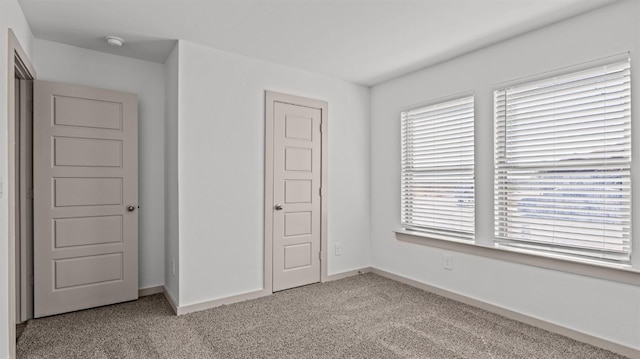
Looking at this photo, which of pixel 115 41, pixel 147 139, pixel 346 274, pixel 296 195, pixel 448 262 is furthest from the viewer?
pixel 346 274

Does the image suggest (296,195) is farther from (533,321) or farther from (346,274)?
(533,321)

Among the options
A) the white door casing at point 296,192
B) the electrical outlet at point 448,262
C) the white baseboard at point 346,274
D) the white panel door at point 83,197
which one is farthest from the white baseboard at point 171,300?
the electrical outlet at point 448,262

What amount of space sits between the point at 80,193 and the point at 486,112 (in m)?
3.84

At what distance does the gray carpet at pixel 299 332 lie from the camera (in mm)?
2318

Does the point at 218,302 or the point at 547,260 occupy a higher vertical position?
the point at 547,260

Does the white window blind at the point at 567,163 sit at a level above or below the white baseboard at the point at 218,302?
above

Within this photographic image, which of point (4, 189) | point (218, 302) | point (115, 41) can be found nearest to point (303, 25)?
point (115, 41)

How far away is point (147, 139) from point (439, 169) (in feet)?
10.2

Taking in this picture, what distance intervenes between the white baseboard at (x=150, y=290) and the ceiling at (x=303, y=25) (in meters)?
2.40

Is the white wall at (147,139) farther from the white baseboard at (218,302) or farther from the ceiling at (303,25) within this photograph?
the white baseboard at (218,302)

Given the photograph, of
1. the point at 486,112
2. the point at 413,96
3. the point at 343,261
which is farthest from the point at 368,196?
the point at 486,112

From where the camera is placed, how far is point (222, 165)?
3223 mm

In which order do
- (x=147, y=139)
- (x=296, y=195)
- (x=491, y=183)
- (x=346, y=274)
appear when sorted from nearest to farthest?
(x=491, y=183) → (x=147, y=139) → (x=296, y=195) → (x=346, y=274)

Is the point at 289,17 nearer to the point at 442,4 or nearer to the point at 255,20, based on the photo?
the point at 255,20
